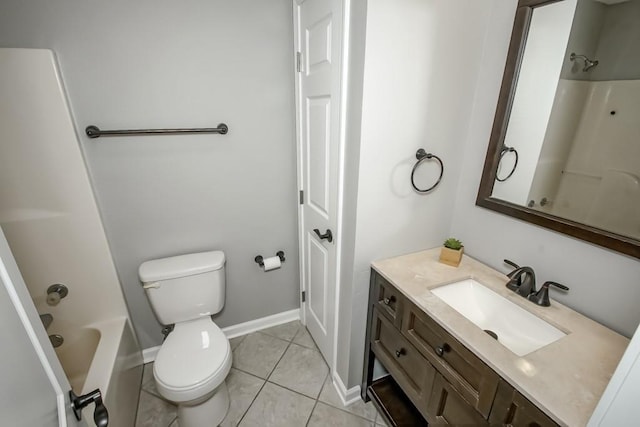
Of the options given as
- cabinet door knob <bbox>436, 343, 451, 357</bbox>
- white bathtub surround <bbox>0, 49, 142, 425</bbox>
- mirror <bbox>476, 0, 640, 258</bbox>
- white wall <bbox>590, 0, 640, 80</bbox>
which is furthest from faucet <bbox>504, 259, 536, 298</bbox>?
white bathtub surround <bbox>0, 49, 142, 425</bbox>

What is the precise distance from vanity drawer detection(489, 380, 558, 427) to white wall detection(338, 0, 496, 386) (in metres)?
0.64

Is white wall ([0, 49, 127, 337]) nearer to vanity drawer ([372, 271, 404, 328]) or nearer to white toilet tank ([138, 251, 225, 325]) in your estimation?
white toilet tank ([138, 251, 225, 325])

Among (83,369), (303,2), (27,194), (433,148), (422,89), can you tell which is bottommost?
(83,369)

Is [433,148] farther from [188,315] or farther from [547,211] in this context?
[188,315]

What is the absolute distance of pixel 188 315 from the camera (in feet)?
5.36

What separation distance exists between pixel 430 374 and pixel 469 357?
0.25 metres

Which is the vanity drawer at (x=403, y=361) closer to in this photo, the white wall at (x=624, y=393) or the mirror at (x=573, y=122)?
the white wall at (x=624, y=393)

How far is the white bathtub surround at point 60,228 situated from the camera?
3.93 feet

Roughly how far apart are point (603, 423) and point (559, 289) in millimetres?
611

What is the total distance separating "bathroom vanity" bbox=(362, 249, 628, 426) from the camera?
740mm

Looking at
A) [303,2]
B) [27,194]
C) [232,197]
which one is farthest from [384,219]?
[27,194]

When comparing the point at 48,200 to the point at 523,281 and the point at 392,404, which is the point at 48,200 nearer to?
the point at 392,404

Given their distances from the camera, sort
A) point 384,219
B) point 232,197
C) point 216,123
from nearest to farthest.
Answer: point 384,219 < point 216,123 < point 232,197

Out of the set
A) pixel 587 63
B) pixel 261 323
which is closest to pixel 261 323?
pixel 261 323
